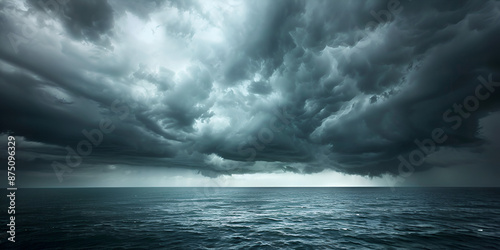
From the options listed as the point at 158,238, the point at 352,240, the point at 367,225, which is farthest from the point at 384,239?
the point at 158,238

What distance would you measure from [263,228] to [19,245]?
129 ft

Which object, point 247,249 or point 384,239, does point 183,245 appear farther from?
point 384,239

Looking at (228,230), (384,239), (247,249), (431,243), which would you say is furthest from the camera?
(228,230)

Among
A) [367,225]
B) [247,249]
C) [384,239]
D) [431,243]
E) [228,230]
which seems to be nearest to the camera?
[247,249]

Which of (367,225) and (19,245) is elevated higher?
(19,245)

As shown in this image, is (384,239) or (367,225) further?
(367,225)

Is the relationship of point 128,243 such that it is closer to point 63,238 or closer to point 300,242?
point 63,238

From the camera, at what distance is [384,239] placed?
35250 mm

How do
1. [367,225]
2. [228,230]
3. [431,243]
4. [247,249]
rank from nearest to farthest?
1. [247,249]
2. [431,243]
3. [228,230]
4. [367,225]

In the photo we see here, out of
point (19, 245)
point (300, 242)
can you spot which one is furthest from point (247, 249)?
point (19, 245)

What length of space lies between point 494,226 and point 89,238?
7726 cm

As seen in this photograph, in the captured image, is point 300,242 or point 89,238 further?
point 89,238

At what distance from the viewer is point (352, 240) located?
34.9 meters

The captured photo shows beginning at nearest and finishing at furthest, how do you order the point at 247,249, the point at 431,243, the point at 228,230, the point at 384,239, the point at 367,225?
the point at 247,249, the point at 431,243, the point at 384,239, the point at 228,230, the point at 367,225
